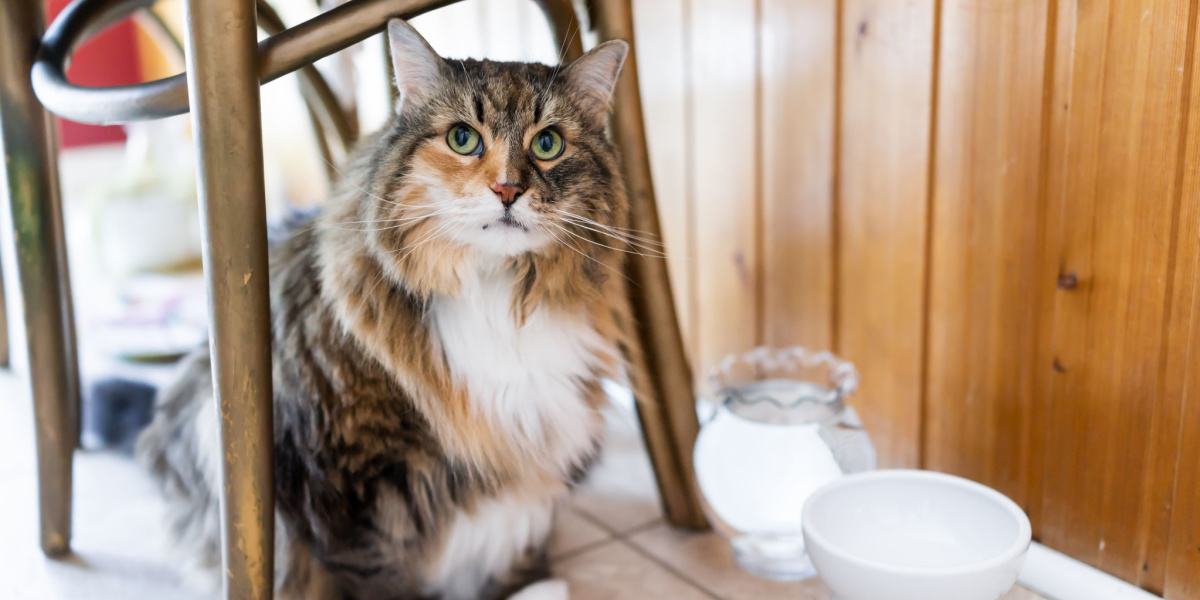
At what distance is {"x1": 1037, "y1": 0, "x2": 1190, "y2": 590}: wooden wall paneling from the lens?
917 mm

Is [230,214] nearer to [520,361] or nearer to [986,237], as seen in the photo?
[520,361]

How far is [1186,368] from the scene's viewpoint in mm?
922

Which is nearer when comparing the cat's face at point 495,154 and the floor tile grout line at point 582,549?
the cat's face at point 495,154

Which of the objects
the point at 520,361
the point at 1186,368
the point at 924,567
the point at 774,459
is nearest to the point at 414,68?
the point at 520,361

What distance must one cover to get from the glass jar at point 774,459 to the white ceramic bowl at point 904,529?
72mm

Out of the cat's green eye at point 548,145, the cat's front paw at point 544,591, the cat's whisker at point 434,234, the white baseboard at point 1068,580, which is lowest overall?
the cat's front paw at point 544,591

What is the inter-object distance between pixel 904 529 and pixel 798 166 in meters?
0.59

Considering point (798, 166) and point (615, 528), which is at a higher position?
point (798, 166)

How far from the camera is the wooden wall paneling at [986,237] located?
1048 mm

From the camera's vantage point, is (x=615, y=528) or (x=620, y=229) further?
(x=615, y=528)

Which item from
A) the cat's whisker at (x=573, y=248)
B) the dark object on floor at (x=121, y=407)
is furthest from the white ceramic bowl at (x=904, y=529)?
the dark object on floor at (x=121, y=407)

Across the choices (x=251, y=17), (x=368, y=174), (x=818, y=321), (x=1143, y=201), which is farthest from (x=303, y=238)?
(x=1143, y=201)

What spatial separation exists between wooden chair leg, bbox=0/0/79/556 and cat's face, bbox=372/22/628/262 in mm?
486

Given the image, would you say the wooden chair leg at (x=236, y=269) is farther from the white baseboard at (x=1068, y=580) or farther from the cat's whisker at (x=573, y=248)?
the white baseboard at (x=1068, y=580)
